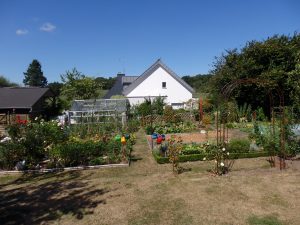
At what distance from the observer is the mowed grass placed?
659cm

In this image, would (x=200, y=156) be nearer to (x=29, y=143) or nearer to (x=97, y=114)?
(x=29, y=143)

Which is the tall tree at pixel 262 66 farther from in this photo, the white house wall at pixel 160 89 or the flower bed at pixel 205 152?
the flower bed at pixel 205 152

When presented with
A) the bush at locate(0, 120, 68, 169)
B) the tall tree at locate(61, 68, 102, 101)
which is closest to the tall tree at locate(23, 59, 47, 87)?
the tall tree at locate(61, 68, 102, 101)

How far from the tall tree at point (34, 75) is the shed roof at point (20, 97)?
213 feet

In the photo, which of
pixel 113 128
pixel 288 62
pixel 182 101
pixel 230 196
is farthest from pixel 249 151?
pixel 182 101

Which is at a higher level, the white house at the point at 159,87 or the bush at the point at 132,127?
the white house at the point at 159,87

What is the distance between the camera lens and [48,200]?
788 cm

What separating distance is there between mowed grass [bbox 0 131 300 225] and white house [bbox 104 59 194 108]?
2045 centimetres

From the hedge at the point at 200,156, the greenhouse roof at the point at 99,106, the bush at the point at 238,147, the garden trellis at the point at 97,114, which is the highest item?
the greenhouse roof at the point at 99,106

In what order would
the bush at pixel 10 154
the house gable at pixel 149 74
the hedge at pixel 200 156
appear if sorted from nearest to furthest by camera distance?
1. the bush at pixel 10 154
2. the hedge at pixel 200 156
3. the house gable at pixel 149 74

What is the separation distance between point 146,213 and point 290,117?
8785 mm

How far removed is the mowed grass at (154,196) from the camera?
6.59m

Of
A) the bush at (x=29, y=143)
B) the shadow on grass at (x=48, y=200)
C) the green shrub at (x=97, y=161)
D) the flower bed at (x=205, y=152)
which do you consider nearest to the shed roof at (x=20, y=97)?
the bush at (x=29, y=143)

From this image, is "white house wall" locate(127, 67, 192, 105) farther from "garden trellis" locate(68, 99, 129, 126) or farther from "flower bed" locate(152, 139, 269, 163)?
"flower bed" locate(152, 139, 269, 163)
